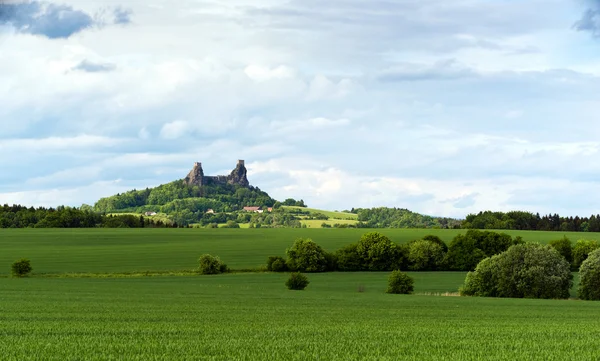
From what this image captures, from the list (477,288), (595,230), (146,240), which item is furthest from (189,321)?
(595,230)

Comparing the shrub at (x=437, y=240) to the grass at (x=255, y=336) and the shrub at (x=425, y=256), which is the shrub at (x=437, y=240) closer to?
the shrub at (x=425, y=256)

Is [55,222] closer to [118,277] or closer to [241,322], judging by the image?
[118,277]

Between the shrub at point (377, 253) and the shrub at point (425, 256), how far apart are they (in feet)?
8.75

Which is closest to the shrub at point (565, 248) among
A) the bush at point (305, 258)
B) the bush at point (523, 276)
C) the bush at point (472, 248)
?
the bush at point (472, 248)

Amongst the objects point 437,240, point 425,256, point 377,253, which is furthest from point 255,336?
point 437,240

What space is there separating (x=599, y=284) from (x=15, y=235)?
118m

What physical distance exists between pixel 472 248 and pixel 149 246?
63.8 m

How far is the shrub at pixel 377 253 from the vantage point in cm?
11106

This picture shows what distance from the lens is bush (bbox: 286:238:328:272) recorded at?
4188 inches

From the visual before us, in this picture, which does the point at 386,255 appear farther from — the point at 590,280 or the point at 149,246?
the point at 149,246

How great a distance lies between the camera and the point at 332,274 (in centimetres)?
10288

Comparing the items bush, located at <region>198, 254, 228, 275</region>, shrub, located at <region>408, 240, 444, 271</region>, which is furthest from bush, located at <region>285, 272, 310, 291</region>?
shrub, located at <region>408, 240, 444, 271</region>

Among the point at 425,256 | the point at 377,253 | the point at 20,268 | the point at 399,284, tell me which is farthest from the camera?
the point at 425,256

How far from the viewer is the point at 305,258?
106625mm
